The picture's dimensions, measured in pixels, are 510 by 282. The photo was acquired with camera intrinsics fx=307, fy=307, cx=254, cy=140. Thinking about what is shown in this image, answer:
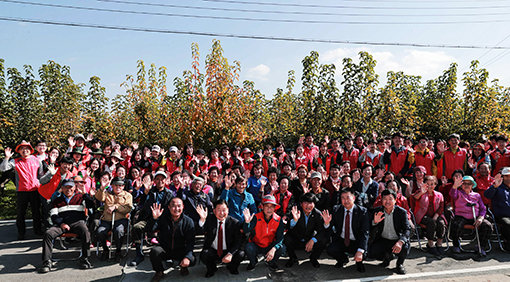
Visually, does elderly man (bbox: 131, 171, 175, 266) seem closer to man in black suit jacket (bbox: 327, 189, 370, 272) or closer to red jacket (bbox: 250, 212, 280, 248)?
red jacket (bbox: 250, 212, 280, 248)

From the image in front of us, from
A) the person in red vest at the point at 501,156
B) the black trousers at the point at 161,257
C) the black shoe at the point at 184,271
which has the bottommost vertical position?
the black shoe at the point at 184,271

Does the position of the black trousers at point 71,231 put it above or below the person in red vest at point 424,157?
below

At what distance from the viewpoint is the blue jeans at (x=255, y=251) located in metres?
5.32

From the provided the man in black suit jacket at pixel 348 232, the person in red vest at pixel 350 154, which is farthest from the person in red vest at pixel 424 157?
the man in black suit jacket at pixel 348 232

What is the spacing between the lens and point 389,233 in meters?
5.48

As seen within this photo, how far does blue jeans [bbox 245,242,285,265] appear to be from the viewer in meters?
5.32

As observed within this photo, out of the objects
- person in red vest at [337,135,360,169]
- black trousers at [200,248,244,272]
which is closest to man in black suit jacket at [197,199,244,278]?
black trousers at [200,248,244,272]

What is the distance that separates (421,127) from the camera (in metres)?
13.3

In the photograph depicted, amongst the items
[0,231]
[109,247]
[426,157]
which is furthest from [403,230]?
[0,231]

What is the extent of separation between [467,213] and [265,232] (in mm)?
Answer: 4240

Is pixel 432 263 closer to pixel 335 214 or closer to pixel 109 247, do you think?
pixel 335 214

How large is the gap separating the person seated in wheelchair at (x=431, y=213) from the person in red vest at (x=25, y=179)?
832 centimetres

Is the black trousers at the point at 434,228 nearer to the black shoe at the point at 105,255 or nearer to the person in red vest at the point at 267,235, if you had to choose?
the person in red vest at the point at 267,235

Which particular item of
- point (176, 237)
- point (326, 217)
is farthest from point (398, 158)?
point (176, 237)
